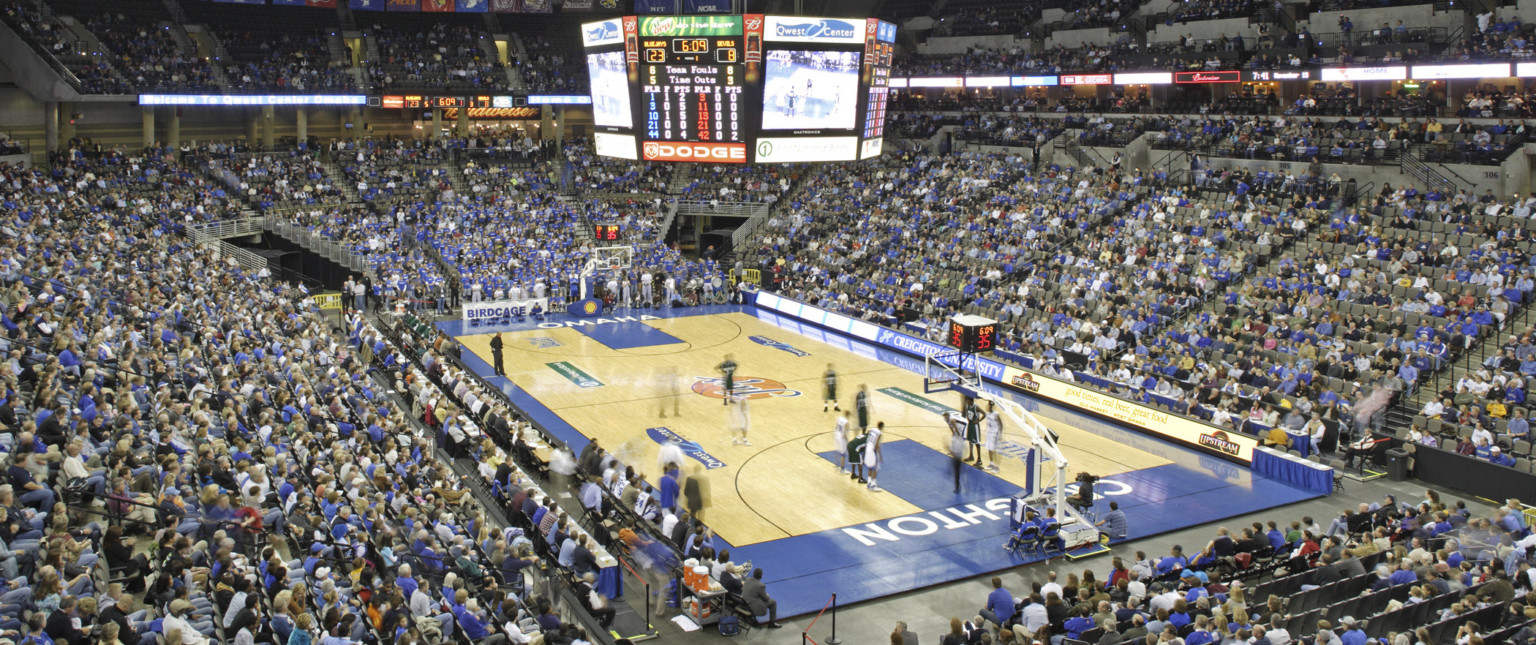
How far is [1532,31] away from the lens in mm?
32281

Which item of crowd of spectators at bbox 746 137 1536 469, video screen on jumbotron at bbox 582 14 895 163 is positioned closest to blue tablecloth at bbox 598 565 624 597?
crowd of spectators at bbox 746 137 1536 469

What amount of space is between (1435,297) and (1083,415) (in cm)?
814

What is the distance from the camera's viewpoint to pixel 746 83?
27.8m

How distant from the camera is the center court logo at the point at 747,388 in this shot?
2752 cm

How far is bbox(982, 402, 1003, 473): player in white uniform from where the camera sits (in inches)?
871

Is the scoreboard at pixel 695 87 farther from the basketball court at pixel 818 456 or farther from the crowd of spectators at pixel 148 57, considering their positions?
the crowd of spectators at pixel 148 57

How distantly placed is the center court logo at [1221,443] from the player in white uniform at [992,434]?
163 inches

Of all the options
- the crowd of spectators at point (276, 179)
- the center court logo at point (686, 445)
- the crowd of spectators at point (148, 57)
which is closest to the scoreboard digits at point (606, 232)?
the crowd of spectators at point (276, 179)

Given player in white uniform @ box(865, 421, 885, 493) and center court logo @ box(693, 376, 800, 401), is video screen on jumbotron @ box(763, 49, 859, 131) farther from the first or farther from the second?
player in white uniform @ box(865, 421, 885, 493)

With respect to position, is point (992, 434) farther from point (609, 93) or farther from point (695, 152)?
A: point (609, 93)

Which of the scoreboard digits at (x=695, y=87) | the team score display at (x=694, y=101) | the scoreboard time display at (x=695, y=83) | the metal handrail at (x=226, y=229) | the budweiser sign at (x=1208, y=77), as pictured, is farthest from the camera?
the metal handrail at (x=226, y=229)

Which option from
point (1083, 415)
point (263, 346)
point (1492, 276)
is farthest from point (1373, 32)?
point (263, 346)

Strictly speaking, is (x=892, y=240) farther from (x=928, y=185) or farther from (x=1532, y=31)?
(x=1532, y=31)

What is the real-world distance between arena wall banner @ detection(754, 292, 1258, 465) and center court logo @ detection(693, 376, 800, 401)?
391 cm
